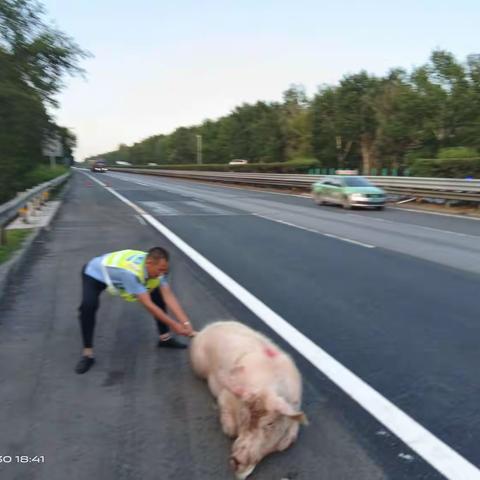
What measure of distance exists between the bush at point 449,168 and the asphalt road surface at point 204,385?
605 inches

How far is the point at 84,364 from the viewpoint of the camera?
466cm

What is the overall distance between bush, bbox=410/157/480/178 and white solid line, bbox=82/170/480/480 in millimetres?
20666

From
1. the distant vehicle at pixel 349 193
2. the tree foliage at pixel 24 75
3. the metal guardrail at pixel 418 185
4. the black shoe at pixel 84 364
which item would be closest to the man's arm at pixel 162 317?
the black shoe at pixel 84 364

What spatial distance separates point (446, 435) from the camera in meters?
3.50

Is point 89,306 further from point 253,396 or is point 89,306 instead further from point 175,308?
point 253,396

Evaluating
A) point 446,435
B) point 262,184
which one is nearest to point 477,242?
point 446,435

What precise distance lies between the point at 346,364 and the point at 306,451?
156 centimetres

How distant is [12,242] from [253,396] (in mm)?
9599

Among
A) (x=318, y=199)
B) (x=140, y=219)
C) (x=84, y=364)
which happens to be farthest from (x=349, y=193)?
(x=84, y=364)

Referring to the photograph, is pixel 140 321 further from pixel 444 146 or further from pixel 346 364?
pixel 444 146

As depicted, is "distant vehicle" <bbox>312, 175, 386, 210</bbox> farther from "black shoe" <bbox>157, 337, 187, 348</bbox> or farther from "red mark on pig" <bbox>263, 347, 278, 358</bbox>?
"red mark on pig" <bbox>263, 347, 278, 358</bbox>

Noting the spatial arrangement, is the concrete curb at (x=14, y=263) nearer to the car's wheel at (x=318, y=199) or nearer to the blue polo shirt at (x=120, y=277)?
the blue polo shirt at (x=120, y=277)

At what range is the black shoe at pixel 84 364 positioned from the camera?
459 centimetres

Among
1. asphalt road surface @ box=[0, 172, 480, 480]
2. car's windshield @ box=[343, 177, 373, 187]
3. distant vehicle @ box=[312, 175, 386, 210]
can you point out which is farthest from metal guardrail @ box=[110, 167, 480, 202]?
asphalt road surface @ box=[0, 172, 480, 480]
